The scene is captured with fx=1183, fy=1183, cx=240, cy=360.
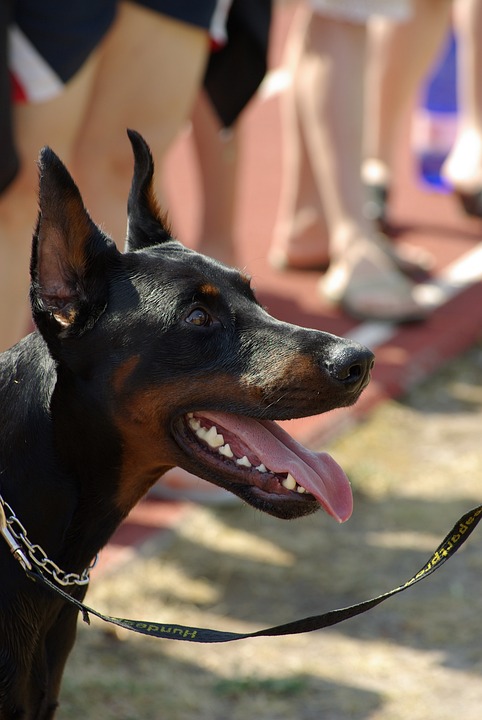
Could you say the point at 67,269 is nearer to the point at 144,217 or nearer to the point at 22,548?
the point at 144,217

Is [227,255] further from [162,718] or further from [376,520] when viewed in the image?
[162,718]

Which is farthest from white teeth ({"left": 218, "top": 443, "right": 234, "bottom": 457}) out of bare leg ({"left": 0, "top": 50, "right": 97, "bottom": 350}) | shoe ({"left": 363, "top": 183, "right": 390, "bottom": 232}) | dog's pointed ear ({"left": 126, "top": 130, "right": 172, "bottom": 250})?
shoe ({"left": 363, "top": 183, "right": 390, "bottom": 232})

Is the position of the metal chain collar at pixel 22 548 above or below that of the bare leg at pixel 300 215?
above

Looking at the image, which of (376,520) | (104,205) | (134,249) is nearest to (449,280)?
(376,520)

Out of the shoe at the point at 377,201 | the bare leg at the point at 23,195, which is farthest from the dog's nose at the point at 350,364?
the shoe at the point at 377,201

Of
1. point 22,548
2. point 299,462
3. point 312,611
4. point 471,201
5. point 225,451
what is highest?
point 22,548

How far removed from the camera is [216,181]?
539 cm

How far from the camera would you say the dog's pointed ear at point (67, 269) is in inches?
88.3

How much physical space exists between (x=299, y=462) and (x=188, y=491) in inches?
81.4

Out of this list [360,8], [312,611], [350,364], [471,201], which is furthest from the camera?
[471,201]

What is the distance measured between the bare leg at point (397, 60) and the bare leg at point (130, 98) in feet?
8.48

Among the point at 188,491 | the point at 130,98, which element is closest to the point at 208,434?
the point at 130,98

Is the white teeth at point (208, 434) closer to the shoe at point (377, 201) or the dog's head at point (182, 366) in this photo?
the dog's head at point (182, 366)

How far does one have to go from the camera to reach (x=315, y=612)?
3.78 meters
